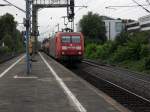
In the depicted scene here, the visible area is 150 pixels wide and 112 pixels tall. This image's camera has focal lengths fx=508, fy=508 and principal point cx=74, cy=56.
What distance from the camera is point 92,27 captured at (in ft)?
368

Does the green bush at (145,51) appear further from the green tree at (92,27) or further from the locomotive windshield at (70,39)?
the green tree at (92,27)

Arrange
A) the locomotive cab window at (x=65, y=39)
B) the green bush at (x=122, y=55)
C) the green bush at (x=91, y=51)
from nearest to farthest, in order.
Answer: the locomotive cab window at (x=65, y=39)
the green bush at (x=122, y=55)
the green bush at (x=91, y=51)

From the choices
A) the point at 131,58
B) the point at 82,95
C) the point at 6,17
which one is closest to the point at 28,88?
the point at 82,95

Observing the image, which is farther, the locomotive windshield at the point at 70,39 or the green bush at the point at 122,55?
the green bush at the point at 122,55

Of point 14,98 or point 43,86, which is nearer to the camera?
point 14,98

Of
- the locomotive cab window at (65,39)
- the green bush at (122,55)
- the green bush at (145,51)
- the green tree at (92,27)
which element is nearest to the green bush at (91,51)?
the green bush at (122,55)

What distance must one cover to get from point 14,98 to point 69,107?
106 inches

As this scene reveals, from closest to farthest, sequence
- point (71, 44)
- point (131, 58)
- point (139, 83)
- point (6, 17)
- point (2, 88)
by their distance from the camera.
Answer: point (2, 88) → point (139, 83) → point (71, 44) → point (131, 58) → point (6, 17)

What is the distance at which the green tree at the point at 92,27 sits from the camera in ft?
362

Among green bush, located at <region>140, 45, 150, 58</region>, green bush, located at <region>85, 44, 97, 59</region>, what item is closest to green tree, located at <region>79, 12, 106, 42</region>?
green bush, located at <region>85, 44, 97, 59</region>

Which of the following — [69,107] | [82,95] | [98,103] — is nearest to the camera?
[69,107]

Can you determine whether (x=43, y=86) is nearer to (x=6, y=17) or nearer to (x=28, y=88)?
(x=28, y=88)

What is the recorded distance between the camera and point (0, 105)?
1443 centimetres

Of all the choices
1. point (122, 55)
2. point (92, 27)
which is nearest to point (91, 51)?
point (122, 55)
